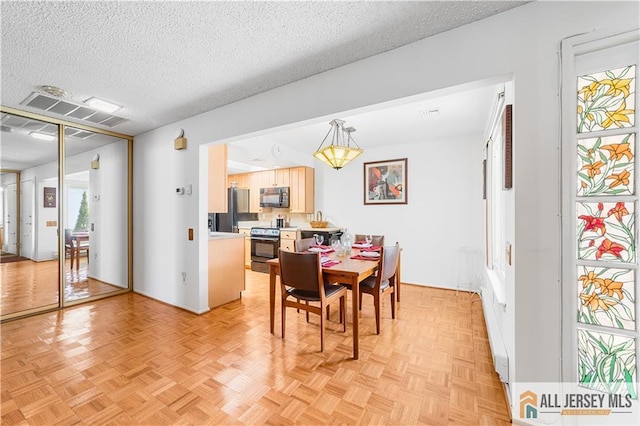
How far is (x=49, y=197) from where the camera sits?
364 centimetres

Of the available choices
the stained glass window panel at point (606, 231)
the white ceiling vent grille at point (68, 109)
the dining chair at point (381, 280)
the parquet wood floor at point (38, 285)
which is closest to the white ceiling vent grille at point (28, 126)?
the white ceiling vent grille at point (68, 109)

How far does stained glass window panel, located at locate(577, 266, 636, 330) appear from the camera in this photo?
1300 mm

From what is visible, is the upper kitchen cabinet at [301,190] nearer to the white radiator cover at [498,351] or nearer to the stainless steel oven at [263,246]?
the stainless steel oven at [263,246]

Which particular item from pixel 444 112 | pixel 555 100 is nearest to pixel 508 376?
pixel 555 100

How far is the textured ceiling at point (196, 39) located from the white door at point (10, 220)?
171cm

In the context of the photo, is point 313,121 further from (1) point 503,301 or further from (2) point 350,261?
(1) point 503,301

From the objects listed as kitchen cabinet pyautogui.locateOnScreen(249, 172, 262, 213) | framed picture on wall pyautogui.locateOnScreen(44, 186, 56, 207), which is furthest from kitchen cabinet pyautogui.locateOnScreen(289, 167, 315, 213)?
framed picture on wall pyautogui.locateOnScreen(44, 186, 56, 207)

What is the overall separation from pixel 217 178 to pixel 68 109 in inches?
67.7

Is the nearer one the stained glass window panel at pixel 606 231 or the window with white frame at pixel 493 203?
the stained glass window panel at pixel 606 231

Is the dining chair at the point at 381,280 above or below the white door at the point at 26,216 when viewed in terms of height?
below

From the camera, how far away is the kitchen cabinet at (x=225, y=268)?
3.40m

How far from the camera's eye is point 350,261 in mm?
2701

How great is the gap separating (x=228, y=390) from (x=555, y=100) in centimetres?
265

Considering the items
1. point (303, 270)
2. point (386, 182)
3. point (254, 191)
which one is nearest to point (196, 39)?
point (303, 270)
